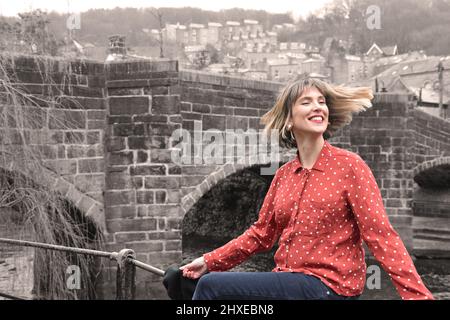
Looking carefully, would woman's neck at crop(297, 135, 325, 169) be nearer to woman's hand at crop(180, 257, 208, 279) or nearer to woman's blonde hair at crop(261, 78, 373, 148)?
woman's blonde hair at crop(261, 78, 373, 148)

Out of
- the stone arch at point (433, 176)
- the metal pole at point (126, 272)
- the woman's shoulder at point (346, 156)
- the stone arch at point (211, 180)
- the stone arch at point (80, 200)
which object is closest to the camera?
the woman's shoulder at point (346, 156)

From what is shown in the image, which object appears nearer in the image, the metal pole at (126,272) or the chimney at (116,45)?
the metal pole at (126,272)

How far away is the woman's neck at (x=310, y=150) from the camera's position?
2.49 m

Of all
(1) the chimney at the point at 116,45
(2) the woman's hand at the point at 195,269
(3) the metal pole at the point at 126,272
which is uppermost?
(1) the chimney at the point at 116,45

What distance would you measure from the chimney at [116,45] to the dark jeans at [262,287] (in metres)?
10.6

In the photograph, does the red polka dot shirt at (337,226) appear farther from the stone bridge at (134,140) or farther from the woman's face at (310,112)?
the stone bridge at (134,140)

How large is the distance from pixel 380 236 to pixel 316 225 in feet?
0.84

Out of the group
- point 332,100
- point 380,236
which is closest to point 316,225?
point 380,236

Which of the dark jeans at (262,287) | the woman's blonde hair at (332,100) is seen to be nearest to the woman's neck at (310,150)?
the woman's blonde hair at (332,100)

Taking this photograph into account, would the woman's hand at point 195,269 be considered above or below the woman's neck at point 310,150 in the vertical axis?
below

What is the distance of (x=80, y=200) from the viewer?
8539mm

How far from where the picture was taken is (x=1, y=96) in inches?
249

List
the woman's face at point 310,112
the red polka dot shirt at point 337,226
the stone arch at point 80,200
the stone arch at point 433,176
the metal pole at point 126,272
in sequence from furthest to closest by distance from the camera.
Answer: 1. the stone arch at point 433,176
2. the stone arch at point 80,200
3. the metal pole at point 126,272
4. the woman's face at point 310,112
5. the red polka dot shirt at point 337,226
